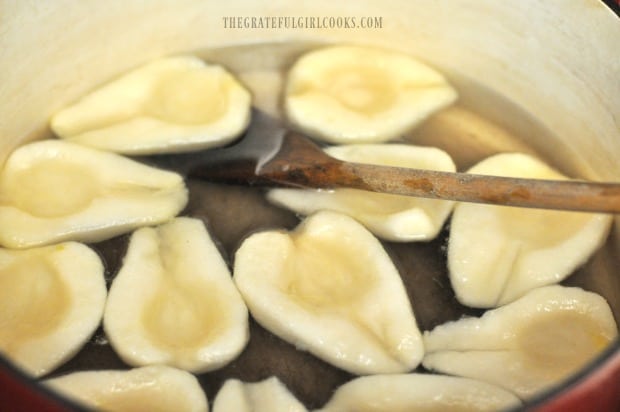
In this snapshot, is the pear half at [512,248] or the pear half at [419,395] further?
the pear half at [512,248]

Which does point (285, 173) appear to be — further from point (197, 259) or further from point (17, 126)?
point (17, 126)

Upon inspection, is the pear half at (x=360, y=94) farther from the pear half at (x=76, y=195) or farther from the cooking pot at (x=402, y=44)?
the pear half at (x=76, y=195)

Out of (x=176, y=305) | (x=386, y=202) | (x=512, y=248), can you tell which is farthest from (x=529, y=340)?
(x=176, y=305)

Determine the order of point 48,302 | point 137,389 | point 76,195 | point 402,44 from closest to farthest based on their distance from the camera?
point 137,389 < point 48,302 < point 76,195 < point 402,44

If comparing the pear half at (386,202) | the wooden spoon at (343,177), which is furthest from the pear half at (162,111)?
the pear half at (386,202)

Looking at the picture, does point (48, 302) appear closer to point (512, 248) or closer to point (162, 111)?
point (162, 111)

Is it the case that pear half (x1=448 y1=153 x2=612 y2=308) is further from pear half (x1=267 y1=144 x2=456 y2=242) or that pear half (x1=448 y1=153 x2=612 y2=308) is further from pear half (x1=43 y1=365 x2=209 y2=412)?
pear half (x1=43 y1=365 x2=209 y2=412)
